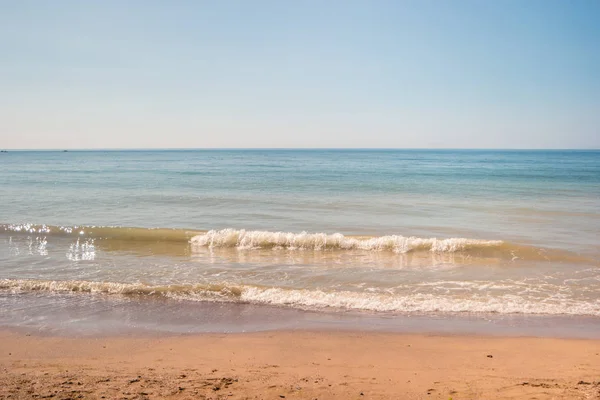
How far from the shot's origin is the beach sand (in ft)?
17.4

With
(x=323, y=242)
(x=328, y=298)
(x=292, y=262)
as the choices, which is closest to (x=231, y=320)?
(x=328, y=298)

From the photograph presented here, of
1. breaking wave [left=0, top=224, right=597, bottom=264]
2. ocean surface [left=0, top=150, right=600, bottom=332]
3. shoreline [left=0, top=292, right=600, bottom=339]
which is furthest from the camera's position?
breaking wave [left=0, top=224, right=597, bottom=264]

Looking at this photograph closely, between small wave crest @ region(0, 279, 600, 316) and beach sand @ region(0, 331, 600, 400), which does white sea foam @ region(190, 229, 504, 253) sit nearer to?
small wave crest @ region(0, 279, 600, 316)

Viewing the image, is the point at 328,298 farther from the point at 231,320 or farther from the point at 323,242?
the point at 323,242

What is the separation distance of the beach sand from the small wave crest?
158 cm

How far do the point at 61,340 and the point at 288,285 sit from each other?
5.23 meters

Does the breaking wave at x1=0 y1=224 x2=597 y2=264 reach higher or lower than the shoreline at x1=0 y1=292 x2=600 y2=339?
higher

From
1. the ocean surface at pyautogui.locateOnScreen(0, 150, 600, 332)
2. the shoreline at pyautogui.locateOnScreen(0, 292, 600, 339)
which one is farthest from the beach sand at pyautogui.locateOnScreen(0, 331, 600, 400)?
the ocean surface at pyautogui.locateOnScreen(0, 150, 600, 332)

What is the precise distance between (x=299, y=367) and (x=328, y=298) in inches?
136

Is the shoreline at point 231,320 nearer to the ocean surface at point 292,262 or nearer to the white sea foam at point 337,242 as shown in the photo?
the ocean surface at point 292,262

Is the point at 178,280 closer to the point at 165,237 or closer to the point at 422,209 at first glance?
the point at 165,237

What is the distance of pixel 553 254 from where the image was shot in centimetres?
1415

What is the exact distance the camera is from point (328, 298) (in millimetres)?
9680

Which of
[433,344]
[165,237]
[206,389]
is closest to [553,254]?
[433,344]
